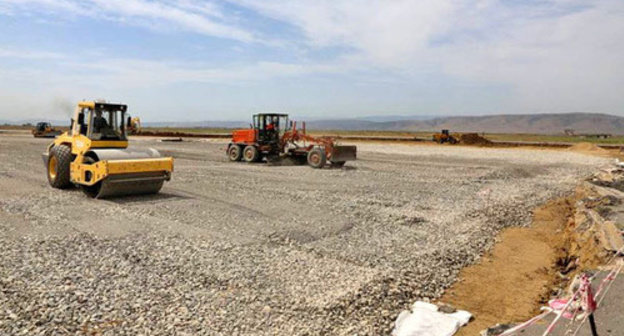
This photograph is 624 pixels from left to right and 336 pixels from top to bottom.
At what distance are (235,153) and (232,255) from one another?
17152mm

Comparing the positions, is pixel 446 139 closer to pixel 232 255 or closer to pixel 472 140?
pixel 472 140

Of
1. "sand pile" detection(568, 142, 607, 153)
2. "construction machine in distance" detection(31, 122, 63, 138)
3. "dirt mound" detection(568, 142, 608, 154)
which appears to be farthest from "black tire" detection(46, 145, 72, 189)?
"sand pile" detection(568, 142, 607, 153)

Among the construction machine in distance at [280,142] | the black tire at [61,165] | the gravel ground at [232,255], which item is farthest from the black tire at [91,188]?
the construction machine in distance at [280,142]

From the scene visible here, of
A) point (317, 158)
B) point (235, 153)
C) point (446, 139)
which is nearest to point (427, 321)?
point (317, 158)

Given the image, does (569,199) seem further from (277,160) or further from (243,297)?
(243,297)

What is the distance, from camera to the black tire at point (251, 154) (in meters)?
23.8

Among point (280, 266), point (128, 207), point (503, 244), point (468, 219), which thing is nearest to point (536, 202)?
point (468, 219)

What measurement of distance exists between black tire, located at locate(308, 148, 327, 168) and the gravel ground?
612 centimetres

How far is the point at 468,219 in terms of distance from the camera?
12.4m

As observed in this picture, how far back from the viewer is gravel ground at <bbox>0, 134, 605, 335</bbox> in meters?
5.82

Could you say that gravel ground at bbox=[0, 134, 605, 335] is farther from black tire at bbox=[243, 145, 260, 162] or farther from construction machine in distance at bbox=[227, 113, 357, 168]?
black tire at bbox=[243, 145, 260, 162]

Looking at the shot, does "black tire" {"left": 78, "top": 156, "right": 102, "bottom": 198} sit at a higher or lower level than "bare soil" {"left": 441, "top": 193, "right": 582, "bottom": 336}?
higher

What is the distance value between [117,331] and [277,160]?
1839 centimetres

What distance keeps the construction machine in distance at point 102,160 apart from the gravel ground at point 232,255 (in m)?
0.44
